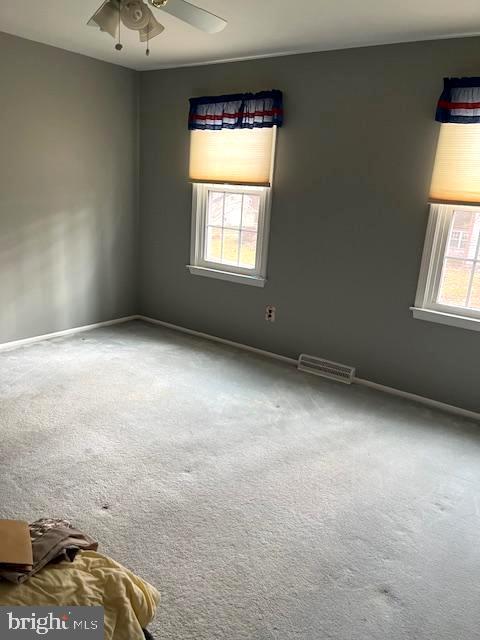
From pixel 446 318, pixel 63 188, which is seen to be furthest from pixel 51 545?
pixel 63 188

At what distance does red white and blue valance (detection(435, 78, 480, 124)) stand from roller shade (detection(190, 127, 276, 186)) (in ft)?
4.18

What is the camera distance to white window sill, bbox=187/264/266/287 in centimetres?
413

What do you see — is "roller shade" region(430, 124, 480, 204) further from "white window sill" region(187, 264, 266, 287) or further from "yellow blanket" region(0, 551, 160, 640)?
"yellow blanket" region(0, 551, 160, 640)

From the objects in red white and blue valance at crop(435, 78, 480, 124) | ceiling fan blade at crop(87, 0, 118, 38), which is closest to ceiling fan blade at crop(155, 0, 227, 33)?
ceiling fan blade at crop(87, 0, 118, 38)

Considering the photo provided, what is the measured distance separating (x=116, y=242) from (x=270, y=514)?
330 centimetres

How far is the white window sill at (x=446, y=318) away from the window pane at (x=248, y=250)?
1.41 metres

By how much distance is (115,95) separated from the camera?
14.4 ft

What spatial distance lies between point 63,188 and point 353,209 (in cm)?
244

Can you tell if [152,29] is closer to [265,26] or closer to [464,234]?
[265,26]

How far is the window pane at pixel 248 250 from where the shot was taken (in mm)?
4160

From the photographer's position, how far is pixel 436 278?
10.9ft

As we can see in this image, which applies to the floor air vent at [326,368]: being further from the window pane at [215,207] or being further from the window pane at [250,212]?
the window pane at [215,207]

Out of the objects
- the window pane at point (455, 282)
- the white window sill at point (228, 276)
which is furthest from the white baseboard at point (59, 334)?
the window pane at point (455, 282)

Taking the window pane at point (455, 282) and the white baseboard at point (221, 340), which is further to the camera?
the white baseboard at point (221, 340)
